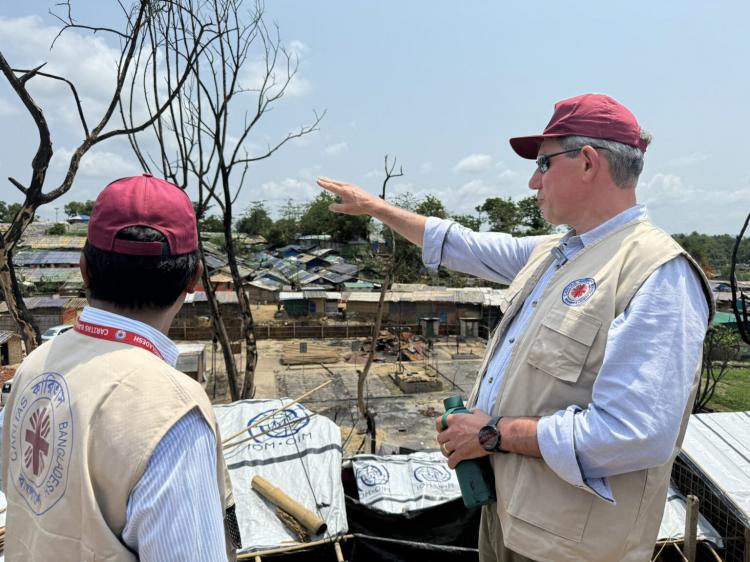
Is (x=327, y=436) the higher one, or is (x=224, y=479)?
(x=224, y=479)

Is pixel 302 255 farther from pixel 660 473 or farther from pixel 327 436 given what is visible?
pixel 660 473

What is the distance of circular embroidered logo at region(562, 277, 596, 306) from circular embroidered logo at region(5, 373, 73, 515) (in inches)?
49.2

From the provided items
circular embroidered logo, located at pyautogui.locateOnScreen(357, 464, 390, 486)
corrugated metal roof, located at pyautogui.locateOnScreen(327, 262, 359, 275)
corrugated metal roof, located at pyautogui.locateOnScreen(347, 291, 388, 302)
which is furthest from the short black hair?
corrugated metal roof, located at pyautogui.locateOnScreen(327, 262, 359, 275)

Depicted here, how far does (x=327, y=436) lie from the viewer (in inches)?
187

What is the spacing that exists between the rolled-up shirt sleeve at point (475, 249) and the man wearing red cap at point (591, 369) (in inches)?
15.3

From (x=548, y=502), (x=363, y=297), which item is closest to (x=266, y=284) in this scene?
(x=363, y=297)

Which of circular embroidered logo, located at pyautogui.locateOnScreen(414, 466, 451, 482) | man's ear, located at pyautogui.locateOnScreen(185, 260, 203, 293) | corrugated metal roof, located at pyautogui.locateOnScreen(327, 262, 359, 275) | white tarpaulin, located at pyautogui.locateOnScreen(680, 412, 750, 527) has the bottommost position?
corrugated metal roof, located at pyautogui.locateOnScreen(327, 262, 359, 275)

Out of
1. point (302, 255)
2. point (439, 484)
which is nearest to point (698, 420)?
point (439, 484)

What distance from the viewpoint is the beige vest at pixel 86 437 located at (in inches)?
37.9

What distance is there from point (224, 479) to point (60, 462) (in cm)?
34

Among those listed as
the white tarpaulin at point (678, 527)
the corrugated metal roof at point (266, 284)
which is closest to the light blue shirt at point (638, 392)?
the white tarpaulin at point (678, 527)

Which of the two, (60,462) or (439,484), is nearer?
(60,462)

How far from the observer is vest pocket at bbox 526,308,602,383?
1.39m

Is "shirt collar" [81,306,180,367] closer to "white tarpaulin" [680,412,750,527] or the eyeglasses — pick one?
the eyeglasses
